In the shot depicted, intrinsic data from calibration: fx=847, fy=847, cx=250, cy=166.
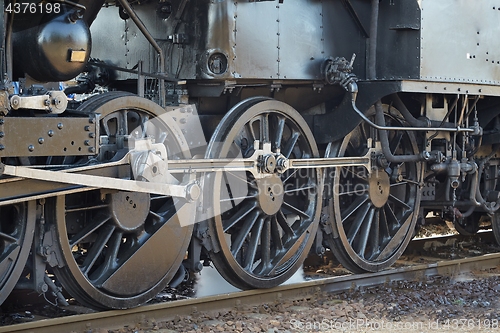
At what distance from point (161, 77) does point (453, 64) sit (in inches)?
128

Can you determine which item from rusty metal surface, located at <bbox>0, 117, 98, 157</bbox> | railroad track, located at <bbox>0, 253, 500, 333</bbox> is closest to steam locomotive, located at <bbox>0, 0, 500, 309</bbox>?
rusty metal surface, located at <bbox>0, 117, 98, 157</bbox>

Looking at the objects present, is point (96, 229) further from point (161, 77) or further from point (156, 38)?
point (156, 38)

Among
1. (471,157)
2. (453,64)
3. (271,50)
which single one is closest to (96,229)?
(271,50)

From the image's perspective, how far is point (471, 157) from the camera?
9828 millimetres

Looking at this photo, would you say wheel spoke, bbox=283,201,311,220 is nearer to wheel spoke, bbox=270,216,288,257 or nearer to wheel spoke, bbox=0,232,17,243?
wheel spoke, bbox=270,216,288,257

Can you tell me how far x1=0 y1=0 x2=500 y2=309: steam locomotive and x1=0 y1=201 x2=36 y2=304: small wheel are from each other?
0.01 m

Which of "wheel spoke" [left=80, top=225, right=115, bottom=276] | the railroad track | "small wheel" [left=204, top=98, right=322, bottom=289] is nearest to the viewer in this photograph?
the railroad track

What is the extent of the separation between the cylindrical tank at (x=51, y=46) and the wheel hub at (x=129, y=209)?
1.06 m

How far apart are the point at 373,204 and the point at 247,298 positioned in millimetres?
2049

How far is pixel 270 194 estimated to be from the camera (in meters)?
7.77

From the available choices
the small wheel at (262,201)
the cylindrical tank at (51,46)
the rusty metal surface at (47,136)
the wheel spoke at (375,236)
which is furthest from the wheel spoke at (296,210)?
the cylindrical tank at (51,46)

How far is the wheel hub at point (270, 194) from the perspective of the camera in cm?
769

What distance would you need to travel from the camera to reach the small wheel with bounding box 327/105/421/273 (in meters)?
8.59

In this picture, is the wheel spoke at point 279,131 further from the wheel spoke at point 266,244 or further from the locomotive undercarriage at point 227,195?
the wheel spoke at point 266,244
